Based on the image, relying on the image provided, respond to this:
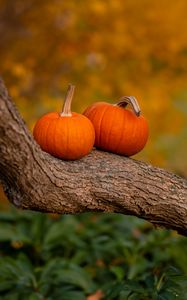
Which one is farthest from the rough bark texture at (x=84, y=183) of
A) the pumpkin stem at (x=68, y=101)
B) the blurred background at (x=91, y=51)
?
the blurred background at (x=91, y=51)

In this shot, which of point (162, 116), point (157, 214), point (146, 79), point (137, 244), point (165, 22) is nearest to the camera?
point (157, 214)

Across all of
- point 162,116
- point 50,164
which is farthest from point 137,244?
point 162,116

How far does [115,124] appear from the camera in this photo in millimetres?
2770

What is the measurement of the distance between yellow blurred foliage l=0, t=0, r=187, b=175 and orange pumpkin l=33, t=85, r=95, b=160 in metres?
2.88

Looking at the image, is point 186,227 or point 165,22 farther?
point 165,22

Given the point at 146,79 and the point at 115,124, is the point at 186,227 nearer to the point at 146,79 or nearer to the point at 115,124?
the point at 115,124

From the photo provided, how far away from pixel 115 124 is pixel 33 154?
0.50 m

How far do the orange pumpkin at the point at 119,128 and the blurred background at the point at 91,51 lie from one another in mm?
2787

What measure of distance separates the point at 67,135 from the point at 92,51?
12.2 ft

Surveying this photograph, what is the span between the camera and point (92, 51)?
626 cm

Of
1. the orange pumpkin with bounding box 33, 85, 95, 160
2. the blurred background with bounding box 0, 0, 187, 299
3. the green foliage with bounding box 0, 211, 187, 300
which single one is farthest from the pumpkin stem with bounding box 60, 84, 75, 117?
the blurred background with bounding box 0, 0, 187, 299

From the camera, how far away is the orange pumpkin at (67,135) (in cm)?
263

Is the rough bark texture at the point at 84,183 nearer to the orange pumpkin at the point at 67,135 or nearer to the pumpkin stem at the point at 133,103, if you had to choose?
the orange pumpkin at the point at 67,135

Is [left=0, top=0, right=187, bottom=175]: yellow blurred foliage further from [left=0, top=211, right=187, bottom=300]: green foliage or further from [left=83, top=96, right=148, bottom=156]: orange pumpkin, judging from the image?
[left=83, top=96, right=148, bottom=156]: orange pumpkin
